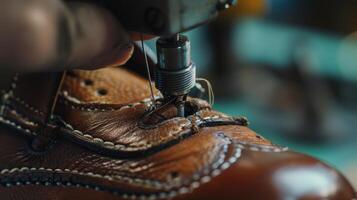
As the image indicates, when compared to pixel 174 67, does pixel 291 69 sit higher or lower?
lower

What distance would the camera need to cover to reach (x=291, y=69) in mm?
1788

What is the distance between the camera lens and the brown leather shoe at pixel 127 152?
331 mm

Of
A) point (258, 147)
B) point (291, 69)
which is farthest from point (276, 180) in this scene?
point (291, 69)

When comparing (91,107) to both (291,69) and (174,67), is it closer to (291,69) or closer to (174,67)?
(174,67)

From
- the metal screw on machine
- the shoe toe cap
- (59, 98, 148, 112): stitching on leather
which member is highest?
the metal screw on machine

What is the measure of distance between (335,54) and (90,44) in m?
1.71

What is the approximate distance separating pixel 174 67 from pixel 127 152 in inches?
2.4

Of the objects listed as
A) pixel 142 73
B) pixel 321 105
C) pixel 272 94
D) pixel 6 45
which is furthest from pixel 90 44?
pixel 272 94

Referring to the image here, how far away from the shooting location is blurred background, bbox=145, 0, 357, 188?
1592 millimetres

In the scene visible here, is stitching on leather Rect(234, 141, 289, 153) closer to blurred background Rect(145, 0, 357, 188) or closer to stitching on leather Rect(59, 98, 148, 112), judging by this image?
stitching on leather Rect(59, 98, 148, 112)

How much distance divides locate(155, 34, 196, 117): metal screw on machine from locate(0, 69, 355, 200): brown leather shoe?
0.06 feet

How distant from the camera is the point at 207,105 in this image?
0.40 m

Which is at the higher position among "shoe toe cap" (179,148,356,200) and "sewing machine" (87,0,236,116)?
"sewing machine" (87,0,236,116)

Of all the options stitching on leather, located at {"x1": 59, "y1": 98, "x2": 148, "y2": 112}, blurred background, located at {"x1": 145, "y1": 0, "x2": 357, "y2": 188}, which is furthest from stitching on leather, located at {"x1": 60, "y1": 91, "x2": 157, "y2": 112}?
blurred background, located at {"x1": 145, "y1": 0, "x2": 357, "y2": 188}
